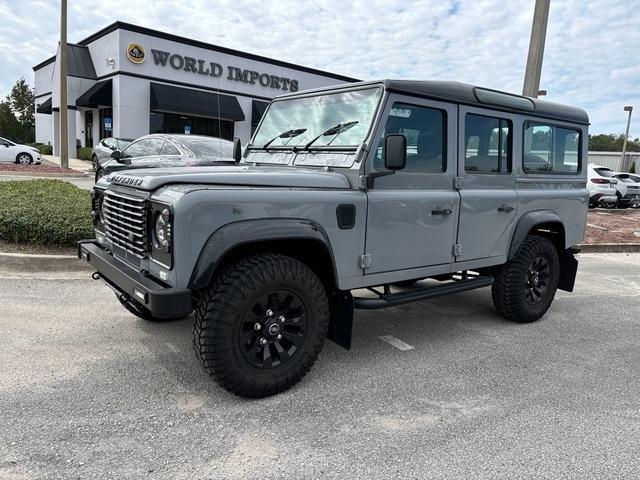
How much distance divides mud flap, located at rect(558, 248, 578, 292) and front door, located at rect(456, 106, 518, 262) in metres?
1.25

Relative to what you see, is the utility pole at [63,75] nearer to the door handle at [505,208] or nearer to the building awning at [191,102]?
the building awning at [191,102]

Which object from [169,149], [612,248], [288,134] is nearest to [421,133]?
[288,134]

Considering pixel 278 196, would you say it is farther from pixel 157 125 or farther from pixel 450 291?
pixel 157 125

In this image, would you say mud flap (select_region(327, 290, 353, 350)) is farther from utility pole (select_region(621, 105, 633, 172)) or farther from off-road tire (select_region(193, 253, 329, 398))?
utility pole (select_region(621, 105, 633, 172))

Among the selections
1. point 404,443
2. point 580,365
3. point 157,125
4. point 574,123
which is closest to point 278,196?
point 404,443

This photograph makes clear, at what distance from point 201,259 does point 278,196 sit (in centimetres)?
64

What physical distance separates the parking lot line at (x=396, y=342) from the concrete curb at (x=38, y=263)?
3739mm

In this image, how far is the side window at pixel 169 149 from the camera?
30.6 ft

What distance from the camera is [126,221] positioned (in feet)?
11.3

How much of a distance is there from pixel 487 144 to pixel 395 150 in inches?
58.6

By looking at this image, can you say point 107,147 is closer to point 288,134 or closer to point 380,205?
point 288,134

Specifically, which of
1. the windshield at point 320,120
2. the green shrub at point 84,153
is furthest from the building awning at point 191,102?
the windshield at point 320,120

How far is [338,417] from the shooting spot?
10.3 feet

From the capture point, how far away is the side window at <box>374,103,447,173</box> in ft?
12.7
